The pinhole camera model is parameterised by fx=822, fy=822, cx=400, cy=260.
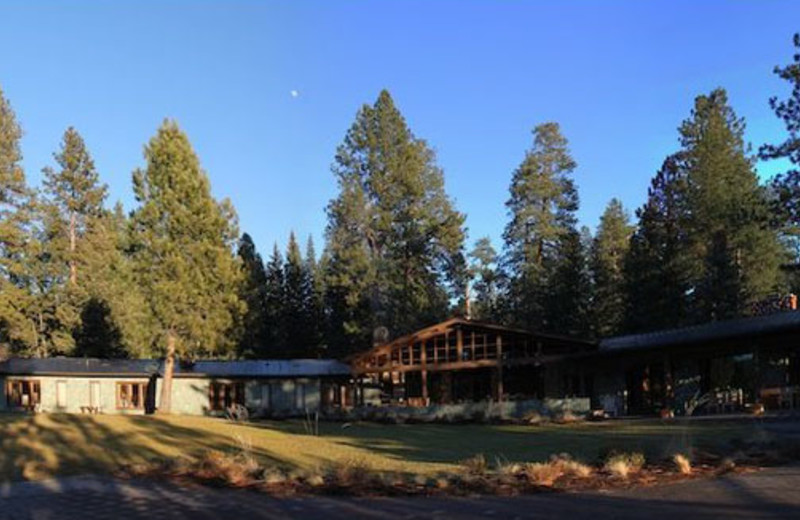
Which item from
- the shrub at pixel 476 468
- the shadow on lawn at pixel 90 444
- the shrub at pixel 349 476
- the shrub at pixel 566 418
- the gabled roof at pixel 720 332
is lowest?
the shrub at pixel 566 418

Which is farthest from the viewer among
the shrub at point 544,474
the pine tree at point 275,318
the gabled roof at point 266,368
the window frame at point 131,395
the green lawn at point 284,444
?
the pine tree at point 275,318

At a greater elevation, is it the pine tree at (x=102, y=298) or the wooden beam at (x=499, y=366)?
the pine tree at (x=102, y=298)

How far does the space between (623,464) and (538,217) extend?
44.1 m

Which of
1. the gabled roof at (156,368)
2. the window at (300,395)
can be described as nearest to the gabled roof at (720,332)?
the gabled roof at (156,368)

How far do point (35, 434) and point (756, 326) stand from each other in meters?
21.8

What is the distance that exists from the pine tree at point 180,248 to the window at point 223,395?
30.5 ft

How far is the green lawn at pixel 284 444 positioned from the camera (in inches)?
535

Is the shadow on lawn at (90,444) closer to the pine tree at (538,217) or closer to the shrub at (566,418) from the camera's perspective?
the shrub at (566,418)

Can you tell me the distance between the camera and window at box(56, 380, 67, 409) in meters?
37.8

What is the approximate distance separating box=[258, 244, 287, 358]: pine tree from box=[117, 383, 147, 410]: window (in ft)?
54.2

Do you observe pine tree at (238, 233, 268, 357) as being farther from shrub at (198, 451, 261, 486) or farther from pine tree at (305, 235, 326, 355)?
shrub at (198, 451, 261, 486)

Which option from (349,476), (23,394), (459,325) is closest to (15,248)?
(23,394)

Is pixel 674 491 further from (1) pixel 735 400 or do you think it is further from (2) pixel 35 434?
(1) pixel 735 400

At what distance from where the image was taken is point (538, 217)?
2119 inches
